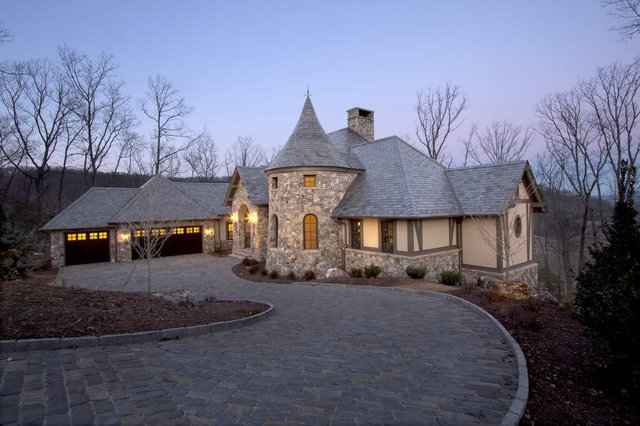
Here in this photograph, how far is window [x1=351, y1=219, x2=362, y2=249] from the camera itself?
17750 mm

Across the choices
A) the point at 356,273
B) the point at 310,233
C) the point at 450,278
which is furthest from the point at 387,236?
the point at 310,233

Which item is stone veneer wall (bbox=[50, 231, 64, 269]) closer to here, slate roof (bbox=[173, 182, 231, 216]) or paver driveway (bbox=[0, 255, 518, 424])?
slate roof (bbox=[173, 182, 231, 216])

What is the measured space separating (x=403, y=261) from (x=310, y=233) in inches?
215

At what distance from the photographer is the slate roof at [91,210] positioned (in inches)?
846

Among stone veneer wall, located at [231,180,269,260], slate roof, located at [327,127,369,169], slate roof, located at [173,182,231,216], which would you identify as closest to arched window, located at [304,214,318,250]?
stone veneer wall, located at [231,180,269,260]

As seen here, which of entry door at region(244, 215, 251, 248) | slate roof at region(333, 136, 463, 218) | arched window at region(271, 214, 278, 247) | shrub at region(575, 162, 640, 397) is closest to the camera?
shrub at region(575, 162, 640, 397)

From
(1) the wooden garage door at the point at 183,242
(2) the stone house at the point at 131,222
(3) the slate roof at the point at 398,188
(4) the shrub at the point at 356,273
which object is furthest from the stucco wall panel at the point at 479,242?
(1) the wooden garage door at the point at 183,242

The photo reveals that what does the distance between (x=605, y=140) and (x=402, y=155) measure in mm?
14540

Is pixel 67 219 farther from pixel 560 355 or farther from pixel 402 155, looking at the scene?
pixel 560 355

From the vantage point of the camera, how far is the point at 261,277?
18125 mm

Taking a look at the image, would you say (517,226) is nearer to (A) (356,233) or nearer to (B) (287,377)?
(A) (356,233)

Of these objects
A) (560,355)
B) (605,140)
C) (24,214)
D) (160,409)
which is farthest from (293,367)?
(24,214)

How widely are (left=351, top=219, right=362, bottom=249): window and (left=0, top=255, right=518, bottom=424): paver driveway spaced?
30.2 ft

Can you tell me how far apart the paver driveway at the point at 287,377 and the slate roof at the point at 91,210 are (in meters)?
20.0
